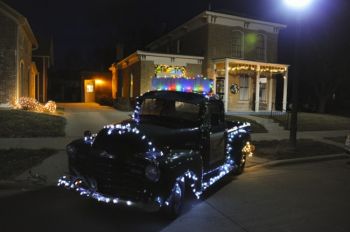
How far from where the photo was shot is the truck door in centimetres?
780

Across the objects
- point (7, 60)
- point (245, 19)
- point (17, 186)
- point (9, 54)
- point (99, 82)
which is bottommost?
point (17, 186)

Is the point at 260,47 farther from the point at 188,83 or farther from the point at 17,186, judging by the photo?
the point at 17,186

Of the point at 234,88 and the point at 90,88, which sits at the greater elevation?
the point at 234,88

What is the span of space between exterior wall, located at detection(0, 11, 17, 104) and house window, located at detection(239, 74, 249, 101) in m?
14.2

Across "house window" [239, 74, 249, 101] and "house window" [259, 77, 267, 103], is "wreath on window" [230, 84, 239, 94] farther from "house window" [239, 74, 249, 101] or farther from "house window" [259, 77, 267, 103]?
"house window" [259, 77, 267, 103]

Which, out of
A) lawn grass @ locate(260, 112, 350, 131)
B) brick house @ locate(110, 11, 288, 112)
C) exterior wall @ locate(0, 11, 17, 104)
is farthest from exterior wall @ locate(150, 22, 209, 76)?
exterior wall @ locate(0, 11, 17, 104)

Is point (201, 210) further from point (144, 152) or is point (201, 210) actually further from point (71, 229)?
point (71, 229)

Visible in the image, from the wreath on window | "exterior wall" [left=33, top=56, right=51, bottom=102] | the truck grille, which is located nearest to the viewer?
the truck grille

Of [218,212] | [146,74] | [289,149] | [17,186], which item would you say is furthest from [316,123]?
[17,186]

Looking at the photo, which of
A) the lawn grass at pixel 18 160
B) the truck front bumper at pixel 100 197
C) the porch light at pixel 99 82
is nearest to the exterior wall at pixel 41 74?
the porch light at pixel 99 82

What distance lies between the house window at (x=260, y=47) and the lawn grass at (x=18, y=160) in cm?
1972

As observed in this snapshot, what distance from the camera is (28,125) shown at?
1510 cm

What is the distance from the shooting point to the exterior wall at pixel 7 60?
20.9 metres

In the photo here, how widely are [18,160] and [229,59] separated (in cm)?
1677
